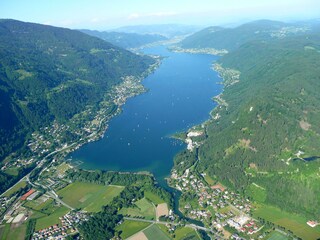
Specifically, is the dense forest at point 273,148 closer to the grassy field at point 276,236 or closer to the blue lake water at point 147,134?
the blue lake water at point 147,134

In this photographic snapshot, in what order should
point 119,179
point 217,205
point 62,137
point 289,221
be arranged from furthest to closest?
point 62,137
point 119,179
point 217,205
point 289,221

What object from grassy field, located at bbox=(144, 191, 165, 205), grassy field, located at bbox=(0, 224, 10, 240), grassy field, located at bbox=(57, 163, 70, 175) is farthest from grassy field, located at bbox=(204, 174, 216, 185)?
grassy field, located at bbox=(0, 224, 10, 240)

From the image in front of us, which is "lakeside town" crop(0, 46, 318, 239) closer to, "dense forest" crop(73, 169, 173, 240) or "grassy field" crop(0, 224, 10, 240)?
"grassy field" crop(0, 224, 10, 240)

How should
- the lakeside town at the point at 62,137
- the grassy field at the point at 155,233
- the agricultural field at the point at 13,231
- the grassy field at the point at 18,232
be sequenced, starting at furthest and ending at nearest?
the lakeside town at the point at 62,137 → the agricultural field at the point at 13,231 → the grassy field at the point at 18,232 → the grassy field at the point at 155,233

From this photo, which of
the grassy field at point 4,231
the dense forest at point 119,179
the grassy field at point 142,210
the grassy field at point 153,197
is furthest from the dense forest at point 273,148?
the grassy field at point 4,231

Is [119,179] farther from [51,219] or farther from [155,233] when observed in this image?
[155,233]

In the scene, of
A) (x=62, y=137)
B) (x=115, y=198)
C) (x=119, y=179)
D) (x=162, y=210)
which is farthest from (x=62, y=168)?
(x=162, y=210)
